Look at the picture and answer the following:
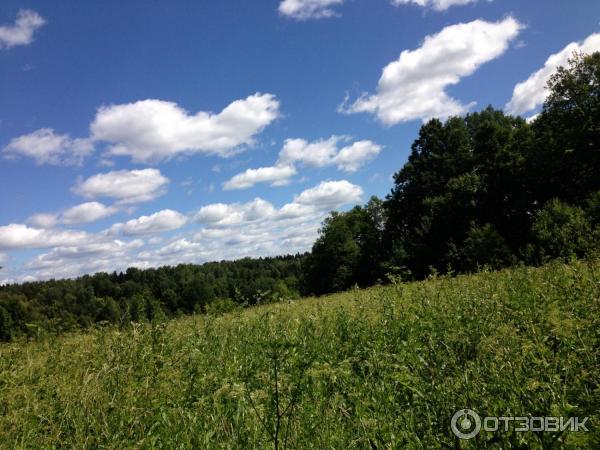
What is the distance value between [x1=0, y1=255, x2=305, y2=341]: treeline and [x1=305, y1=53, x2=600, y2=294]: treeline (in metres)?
13.0

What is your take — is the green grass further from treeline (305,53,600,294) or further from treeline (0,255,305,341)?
treeline (305,53,600,294)

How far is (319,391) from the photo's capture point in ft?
14.3

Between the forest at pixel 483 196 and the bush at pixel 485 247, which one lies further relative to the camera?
the bush at pixel 485 247

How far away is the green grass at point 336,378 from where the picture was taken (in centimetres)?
275

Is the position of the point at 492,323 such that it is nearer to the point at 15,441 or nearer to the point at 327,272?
the point at 15,441

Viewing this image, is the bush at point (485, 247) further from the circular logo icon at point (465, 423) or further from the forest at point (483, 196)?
the circular logo icon at point (465, 423)

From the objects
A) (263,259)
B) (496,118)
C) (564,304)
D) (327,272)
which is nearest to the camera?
(564,304)

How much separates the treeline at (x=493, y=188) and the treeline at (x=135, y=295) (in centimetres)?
1301

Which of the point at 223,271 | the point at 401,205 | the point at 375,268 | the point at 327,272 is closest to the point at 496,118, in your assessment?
the point at 401,205

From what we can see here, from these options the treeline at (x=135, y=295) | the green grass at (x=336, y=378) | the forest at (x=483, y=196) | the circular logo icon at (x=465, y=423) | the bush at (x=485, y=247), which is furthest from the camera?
the bush at (x=485, y=247)

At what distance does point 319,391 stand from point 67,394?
311 cm

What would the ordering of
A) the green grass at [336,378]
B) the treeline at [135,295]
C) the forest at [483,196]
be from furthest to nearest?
the forest at [483,196] < the treeline at [135,295] < the green grass at [336,378]

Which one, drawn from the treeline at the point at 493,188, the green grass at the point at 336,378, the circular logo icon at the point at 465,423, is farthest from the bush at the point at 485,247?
the circular logo icon at the point at 465,423

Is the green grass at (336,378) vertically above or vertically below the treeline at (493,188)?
below
